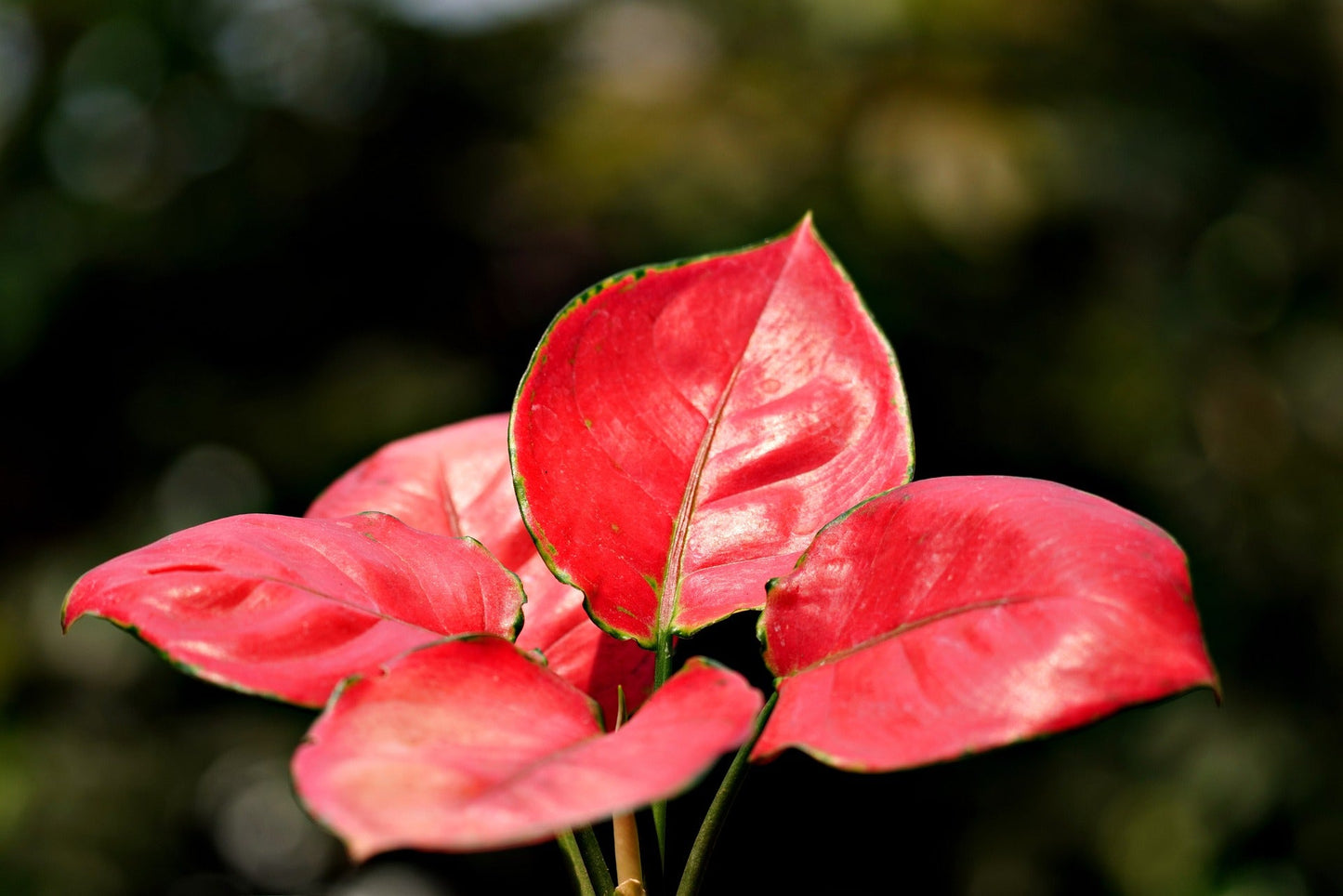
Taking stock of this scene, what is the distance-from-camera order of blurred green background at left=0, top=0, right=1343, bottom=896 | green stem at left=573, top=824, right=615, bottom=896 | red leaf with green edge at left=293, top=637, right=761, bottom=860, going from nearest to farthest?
red leaf with green edge at left=293, top=637, right=761, bottom=860
green stem at left=573, top=824, right=615, bottom=896
blurred green background at left=0, top=0, right=1343, bottom=896

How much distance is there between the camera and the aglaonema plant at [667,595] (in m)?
0.26

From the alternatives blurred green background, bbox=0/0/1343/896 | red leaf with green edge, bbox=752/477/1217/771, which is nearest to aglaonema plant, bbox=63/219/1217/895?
red leaf with green edge, bbox=752/477/1217/771

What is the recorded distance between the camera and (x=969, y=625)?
291mm

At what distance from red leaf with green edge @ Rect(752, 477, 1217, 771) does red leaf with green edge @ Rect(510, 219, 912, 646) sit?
39 mm

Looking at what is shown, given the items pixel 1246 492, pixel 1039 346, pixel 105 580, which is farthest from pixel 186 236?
pixel 105 580

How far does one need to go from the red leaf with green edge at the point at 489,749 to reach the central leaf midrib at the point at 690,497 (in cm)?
6

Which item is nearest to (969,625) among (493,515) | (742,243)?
(493,515)

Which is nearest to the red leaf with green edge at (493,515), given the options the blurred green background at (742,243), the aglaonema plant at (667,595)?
the aglaonema plant at (667,595)

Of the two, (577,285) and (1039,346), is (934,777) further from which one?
(577,285)

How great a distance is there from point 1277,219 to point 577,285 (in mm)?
1347

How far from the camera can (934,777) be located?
1.99m

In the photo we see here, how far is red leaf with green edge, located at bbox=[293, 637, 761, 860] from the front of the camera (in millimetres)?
230

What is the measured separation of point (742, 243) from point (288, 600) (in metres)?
1.78

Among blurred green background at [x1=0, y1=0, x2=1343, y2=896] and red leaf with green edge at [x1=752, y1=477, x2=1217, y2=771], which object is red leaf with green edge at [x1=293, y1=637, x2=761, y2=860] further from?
blurred green background at [x1=0, y1=0, x2=1343, y2=896]
